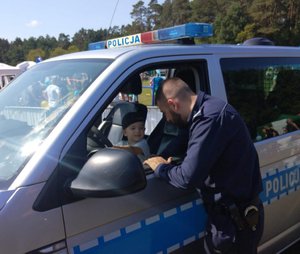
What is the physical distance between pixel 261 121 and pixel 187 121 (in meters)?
0.89

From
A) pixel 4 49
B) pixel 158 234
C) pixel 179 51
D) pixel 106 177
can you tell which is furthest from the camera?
pixel 4 49

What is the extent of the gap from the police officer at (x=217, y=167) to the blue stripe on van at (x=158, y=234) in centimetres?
9

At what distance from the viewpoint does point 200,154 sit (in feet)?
6.47

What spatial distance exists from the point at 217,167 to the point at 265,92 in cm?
106

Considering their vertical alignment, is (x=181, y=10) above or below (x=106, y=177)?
above

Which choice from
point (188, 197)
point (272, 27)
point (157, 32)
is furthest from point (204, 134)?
point (272, 27)

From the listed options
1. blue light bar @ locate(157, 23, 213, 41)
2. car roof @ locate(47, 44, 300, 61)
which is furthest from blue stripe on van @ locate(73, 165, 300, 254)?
blue light bar @ locate(157, 23, 213, 41)

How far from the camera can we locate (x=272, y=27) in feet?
191

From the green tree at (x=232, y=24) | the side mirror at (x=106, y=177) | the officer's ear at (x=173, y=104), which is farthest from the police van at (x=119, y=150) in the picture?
the green tree at (x=232, y=24)

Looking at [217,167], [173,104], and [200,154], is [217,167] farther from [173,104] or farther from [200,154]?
[173,104]

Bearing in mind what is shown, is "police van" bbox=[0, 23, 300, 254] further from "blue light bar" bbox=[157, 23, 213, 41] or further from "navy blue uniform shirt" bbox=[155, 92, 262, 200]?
"navy blue uniform shirt" bbox=[155, 92, 262, 200]

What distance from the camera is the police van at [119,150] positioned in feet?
5.46

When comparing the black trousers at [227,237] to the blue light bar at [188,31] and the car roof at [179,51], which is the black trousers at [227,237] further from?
the blue light bar at [188,31]

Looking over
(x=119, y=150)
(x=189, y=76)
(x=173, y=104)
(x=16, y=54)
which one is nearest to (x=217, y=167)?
(x=173, y=104)
